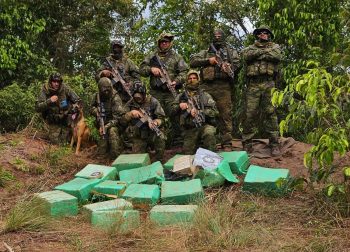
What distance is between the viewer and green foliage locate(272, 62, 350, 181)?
496cm

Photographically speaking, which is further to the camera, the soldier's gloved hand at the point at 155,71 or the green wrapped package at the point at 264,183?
the soldier's gloved hand at the point at 155,71

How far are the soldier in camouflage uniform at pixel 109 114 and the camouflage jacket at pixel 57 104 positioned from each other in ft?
1.75

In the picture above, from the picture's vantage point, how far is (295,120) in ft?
18.3

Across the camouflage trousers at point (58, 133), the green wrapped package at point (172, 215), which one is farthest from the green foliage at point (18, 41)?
the green wrapped package at point (172, 215)

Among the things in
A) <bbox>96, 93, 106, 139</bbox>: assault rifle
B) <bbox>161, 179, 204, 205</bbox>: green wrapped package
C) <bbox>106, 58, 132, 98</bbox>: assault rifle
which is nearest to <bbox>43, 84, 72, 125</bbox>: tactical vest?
<bbox>96, 93, 106, 139</bbox>: assault rifle

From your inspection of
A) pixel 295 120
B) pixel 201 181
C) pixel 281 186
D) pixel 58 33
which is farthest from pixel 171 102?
pixel 58 33

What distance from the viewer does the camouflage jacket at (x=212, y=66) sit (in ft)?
28.0

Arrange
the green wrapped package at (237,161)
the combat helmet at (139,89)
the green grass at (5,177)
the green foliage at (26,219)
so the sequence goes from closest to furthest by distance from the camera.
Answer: the green foliage at (26,219) < the green grass at (5,177) < the green wrapped package at (237,161) < the combat helmet at (139,89)

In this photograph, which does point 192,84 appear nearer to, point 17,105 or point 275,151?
point 275,151

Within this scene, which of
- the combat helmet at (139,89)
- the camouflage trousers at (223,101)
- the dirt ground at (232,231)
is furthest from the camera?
the camouflage trousers at (223,101)

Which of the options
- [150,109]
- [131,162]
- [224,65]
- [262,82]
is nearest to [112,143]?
[150,109]

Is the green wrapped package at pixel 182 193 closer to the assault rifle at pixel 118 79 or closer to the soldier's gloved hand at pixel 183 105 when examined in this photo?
the soldier's gloved hand at pixel 183 105

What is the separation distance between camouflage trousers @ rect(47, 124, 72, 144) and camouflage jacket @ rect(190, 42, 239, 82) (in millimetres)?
2459

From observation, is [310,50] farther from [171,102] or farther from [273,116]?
[171,102]
